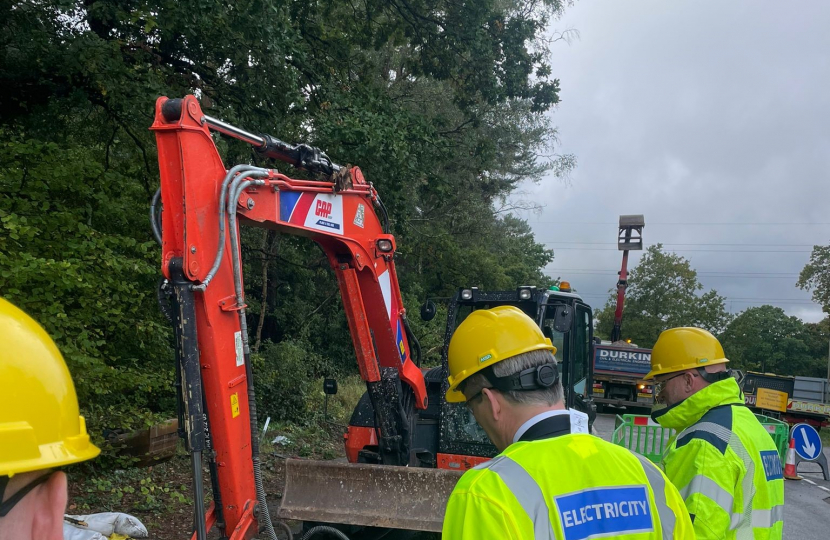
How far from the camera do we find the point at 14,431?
1.13 meters

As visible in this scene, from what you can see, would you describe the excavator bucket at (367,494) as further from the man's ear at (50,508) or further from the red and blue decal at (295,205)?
the man's ear at (50,508)

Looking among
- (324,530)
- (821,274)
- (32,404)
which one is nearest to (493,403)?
(32,404)

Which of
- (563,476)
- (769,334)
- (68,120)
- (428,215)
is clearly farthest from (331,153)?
(769,334)

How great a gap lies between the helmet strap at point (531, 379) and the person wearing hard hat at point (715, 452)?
1.08 m

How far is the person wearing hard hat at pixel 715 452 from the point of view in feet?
8.64

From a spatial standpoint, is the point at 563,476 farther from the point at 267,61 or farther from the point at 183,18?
the point at 267,61

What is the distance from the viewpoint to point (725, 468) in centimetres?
267

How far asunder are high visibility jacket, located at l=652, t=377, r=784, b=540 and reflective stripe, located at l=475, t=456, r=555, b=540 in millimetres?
1276

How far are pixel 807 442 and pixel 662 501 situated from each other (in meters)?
11.7

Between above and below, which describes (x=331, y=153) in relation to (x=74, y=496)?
above

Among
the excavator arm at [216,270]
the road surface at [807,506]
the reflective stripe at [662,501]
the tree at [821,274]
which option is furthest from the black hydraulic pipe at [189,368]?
the tree at [821,274]

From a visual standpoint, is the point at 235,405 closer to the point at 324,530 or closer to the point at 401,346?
the point at 401,346

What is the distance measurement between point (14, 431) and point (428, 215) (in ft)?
70.3

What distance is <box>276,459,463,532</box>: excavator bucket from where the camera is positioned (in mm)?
5586
